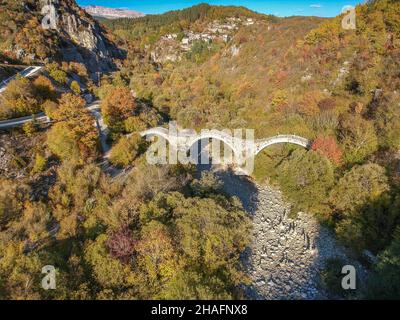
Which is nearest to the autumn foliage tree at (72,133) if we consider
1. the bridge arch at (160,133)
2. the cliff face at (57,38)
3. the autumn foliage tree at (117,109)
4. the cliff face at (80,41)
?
the autumn foliage tree at (117,109)

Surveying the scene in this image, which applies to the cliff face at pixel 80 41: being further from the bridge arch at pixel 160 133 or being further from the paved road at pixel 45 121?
the bridge arch at pixel 160 133

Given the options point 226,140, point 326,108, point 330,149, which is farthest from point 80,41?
point 330,149

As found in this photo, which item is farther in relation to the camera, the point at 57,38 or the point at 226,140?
the point at 57,38

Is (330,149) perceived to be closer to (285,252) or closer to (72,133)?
(285,252)

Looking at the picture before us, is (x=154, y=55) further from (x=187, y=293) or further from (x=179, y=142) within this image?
(x=187, y=293)
